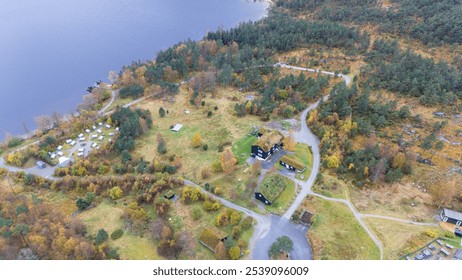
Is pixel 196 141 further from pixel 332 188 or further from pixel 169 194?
pixel 332 188

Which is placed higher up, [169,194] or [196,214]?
[196,214]

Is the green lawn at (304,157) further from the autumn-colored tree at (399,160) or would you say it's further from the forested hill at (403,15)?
the forested hill at (403,15)

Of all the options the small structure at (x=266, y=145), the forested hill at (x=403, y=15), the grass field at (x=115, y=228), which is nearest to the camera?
the grass field at (x=115, y=228)

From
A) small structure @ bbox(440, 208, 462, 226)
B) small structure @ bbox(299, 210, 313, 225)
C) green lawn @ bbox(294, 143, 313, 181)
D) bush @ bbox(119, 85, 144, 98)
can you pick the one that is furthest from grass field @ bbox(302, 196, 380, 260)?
bush @ bbox(119, 85, 144, 98)

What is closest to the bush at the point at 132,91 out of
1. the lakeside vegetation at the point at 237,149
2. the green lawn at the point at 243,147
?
the lakeside vegetation at the point at 237,149

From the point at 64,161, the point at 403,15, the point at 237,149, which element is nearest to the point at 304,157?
the point at 237,149
